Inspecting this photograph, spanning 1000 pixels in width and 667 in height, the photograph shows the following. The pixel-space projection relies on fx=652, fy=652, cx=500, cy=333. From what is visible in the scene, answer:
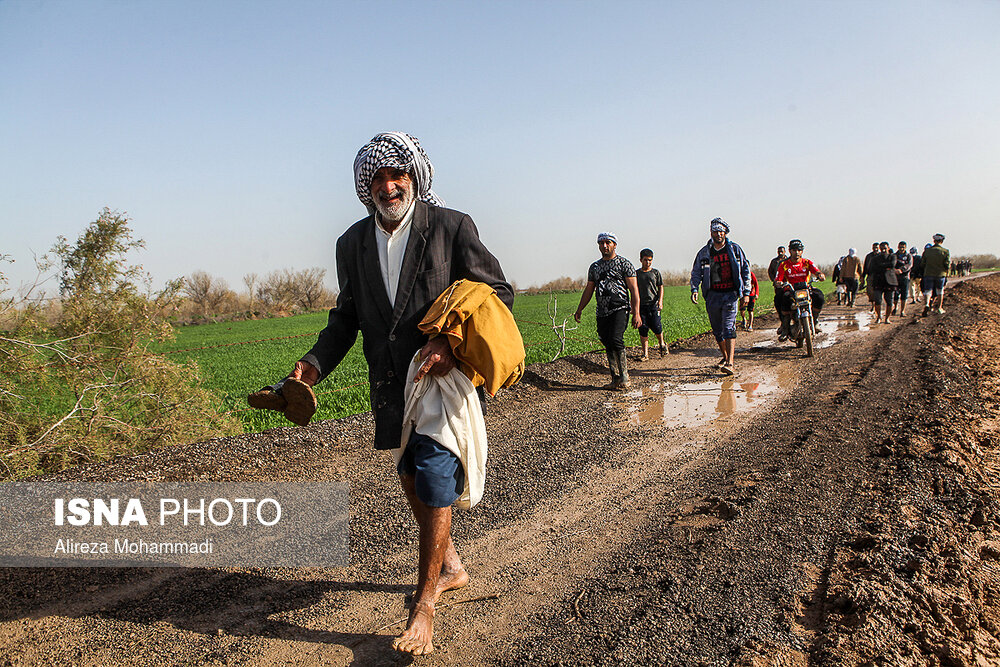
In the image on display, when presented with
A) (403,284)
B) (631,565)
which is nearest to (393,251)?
(403,284)

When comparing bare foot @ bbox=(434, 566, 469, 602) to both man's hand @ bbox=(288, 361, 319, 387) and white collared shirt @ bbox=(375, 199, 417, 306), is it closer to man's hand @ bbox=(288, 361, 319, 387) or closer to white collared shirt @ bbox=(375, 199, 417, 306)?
man's hand @ bbox=(288, 361, 319, 387)

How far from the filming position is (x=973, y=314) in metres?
17.1

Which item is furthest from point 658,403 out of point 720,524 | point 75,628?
point 75,628

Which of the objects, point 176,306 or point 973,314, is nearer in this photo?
point 176,306

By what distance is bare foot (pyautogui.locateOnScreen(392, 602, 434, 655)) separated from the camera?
2766 mm

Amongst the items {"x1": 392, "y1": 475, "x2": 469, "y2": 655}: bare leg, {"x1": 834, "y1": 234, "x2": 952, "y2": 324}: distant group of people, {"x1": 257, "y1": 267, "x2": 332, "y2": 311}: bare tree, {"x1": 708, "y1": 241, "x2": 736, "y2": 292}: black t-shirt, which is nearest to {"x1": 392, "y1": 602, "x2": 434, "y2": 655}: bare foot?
{"x1": 392, "y1": 475, "x2": 469, "y2": 655}: bare leg

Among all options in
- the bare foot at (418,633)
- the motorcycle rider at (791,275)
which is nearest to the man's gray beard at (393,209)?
the bare foot at (418,633)

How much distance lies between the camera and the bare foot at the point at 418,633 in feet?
9.07

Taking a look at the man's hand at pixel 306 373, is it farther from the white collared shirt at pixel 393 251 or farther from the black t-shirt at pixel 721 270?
the black t-shirt at pixel 721 270

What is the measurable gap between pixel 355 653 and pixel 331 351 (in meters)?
1.43

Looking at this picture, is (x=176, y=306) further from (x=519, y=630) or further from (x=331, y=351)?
(x=519, y=630)

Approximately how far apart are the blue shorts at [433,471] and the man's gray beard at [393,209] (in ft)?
3.35

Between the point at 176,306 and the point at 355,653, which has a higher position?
the point at 176,306

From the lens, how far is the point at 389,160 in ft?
10.00
